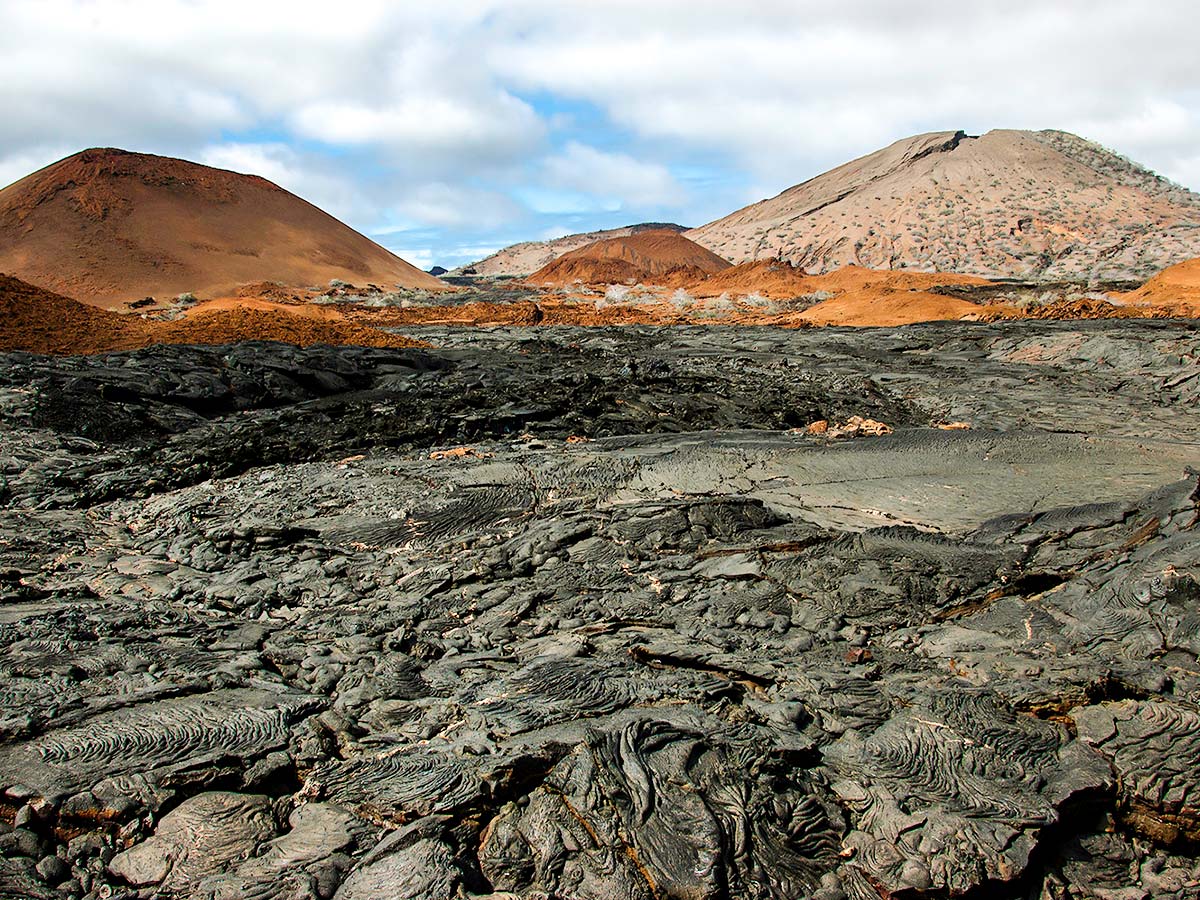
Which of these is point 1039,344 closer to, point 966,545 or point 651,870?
point 966,545

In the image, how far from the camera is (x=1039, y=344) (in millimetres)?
12328

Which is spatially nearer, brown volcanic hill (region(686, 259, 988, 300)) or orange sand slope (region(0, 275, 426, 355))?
orange sand slope (region(0, 275, 426, 355))

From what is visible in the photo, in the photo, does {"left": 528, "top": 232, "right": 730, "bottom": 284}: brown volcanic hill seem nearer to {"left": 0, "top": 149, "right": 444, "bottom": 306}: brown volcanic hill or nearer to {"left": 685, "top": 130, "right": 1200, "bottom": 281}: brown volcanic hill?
{"left": 685, "top": 130, "right": 1200, "bottom": 281}: brown volcanic hill

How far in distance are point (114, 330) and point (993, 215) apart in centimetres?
4131

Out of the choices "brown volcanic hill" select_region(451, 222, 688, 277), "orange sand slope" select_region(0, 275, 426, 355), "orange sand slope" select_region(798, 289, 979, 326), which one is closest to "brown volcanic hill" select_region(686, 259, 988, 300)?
"orange sand slope" select_region(798, 289, 979, 326)

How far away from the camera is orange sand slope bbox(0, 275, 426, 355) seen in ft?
36.6

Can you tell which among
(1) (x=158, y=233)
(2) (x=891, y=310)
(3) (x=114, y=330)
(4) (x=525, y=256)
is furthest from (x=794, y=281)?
(4) (x=525, y=256)

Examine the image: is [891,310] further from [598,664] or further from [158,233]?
[158,233]

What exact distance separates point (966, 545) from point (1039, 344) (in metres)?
9.44

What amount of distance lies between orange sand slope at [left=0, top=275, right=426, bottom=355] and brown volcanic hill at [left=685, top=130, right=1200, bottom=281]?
30280mm

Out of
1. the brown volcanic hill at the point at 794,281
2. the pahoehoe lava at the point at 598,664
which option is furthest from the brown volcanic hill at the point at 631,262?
the pahoehoe lava at the point at 598,664

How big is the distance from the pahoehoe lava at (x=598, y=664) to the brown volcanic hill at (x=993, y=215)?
32.1 metres

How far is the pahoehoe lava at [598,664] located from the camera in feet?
8.35

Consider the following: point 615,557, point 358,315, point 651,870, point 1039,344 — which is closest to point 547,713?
point 651,870
